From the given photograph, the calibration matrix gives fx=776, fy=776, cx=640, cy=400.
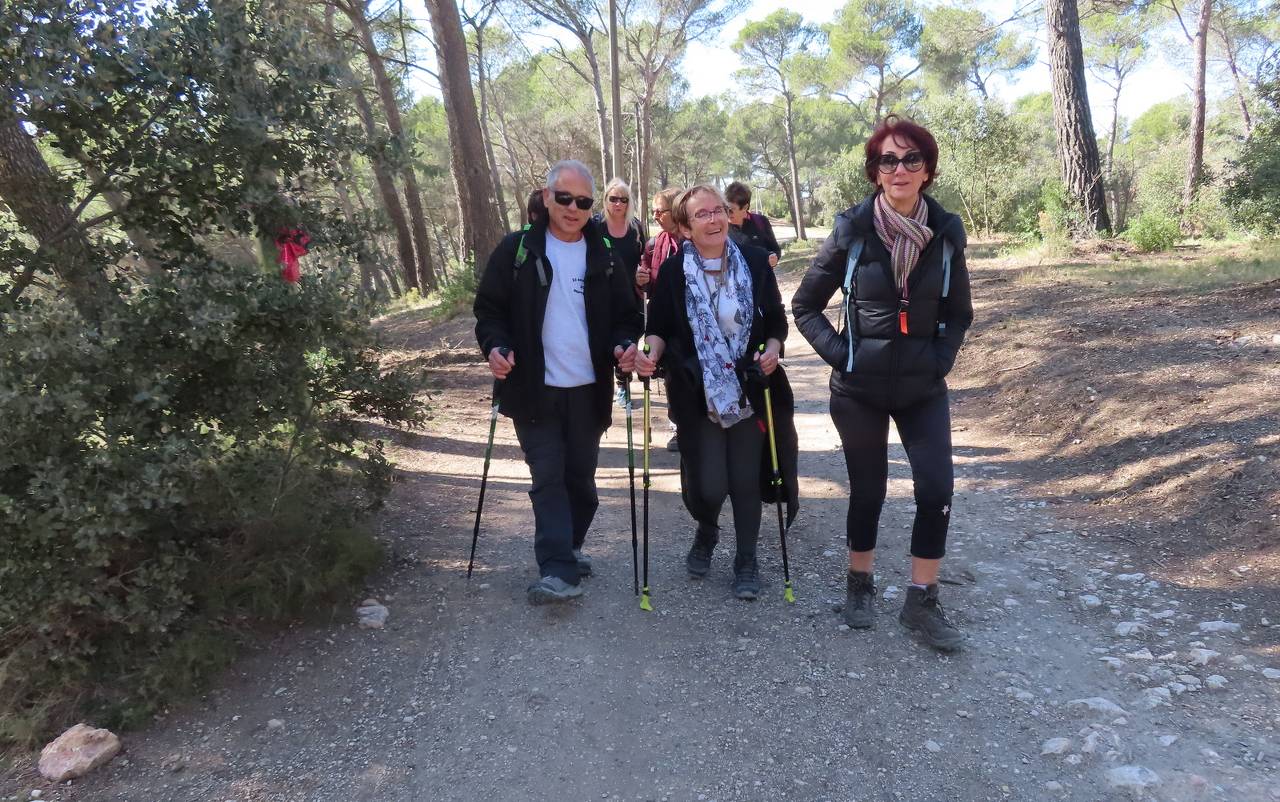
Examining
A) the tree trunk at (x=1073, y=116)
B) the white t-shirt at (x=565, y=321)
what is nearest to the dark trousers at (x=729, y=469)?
the white t-shirt at (x=565, y=321)

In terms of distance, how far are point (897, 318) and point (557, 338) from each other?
1491 mm

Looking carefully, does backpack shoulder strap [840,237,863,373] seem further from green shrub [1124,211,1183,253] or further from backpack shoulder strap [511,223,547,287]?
green shrub [1124,211,1183,253]

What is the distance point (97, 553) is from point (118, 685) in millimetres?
574

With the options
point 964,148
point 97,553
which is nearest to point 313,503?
point 97,553

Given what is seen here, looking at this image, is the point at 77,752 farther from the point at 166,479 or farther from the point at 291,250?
the point at 291,250

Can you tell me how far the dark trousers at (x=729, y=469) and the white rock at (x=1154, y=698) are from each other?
64.7 inches

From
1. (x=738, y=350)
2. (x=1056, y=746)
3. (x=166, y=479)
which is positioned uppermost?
(x=738, y=350)

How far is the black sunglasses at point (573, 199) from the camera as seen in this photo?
349cm

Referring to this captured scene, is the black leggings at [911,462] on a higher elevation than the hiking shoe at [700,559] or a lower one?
higher

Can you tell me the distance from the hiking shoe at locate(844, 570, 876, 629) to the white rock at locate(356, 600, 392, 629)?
2.11 meters

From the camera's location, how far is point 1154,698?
9.11ft

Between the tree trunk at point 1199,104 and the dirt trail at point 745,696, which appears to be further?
the tree trunk at point 1199,104

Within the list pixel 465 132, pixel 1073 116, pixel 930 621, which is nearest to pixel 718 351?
pixel 930 621

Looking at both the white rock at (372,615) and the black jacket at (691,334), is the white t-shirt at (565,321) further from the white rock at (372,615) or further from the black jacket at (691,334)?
the white rock at (372,615)
